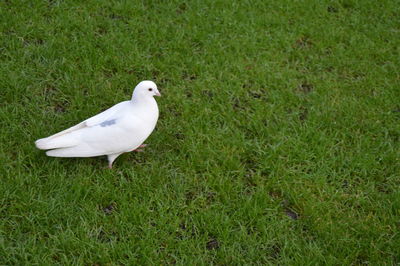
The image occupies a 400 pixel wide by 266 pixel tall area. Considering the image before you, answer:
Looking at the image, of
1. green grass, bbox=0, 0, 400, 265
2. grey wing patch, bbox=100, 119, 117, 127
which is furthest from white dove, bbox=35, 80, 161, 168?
green grass, bbox=0, 0, 400, 265

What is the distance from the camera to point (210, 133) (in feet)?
11.5

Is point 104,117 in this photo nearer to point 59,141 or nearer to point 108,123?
point 108,123

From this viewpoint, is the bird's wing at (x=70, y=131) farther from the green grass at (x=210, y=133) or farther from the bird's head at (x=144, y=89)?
the green grass at (x=210, y=133)

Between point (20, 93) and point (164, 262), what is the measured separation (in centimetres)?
206

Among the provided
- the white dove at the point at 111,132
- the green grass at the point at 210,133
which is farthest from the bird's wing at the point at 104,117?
the green grass at the point at 210,133

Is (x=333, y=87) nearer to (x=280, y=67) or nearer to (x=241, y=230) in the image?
(x=280, y=67)

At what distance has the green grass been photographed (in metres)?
2.72

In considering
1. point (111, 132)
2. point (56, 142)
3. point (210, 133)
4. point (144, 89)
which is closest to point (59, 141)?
point (56, 142)

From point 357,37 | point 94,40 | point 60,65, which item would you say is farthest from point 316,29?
point 60,65

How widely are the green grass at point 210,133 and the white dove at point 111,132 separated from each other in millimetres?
234

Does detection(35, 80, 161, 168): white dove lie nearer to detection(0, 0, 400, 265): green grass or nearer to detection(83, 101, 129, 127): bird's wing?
detection(83, 101, 129, 127): bird's wing

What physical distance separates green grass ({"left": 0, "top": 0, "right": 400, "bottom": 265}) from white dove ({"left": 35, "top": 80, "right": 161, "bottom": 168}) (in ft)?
0.77

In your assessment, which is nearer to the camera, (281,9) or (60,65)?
(60,65)

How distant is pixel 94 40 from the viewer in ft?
13.7
